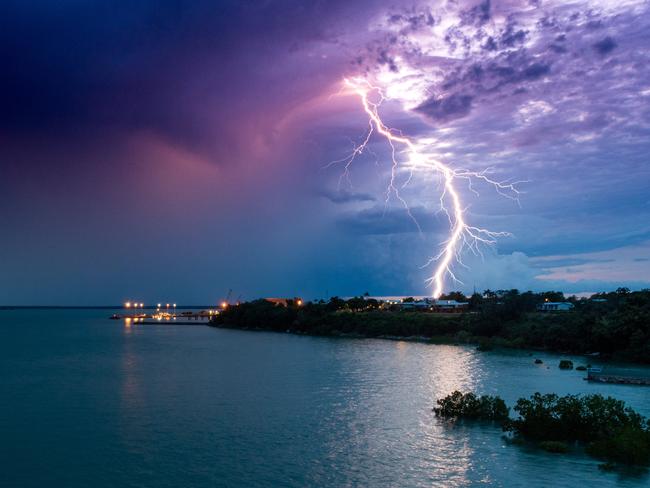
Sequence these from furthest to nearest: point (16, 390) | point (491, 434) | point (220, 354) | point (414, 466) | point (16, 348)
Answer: point (16, 348), point (220, 354), point (16, 390), point (491, 434), point (414, 466)

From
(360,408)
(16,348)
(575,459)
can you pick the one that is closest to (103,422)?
(360,408)

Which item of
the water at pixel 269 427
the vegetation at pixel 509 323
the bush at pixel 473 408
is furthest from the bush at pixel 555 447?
the vegetation at pixel 509 323

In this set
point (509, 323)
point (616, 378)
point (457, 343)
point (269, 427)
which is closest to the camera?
point (269, 427)

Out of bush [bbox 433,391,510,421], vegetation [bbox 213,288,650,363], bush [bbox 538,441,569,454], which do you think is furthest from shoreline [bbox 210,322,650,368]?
bush [bbox 538,441,569,454]

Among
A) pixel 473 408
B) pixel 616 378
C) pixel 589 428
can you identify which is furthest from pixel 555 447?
pixel 616 378

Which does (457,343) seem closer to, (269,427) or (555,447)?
(269,427)

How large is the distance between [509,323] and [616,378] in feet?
135

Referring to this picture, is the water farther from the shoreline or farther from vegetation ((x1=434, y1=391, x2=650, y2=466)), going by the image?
the shoreline

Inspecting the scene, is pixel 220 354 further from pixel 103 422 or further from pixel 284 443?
pixel 284 443

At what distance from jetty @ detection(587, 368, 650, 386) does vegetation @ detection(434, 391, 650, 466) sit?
59.6 ft

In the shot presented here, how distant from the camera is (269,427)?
1181 inches

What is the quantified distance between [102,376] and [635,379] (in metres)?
45.7

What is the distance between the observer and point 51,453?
2556 centimetres

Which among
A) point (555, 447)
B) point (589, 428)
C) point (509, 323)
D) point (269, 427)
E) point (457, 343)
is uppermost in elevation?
point (509, 323)
